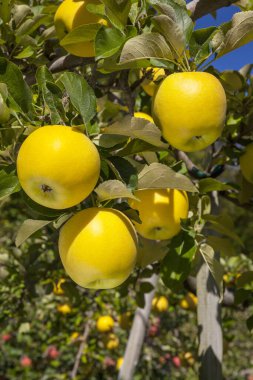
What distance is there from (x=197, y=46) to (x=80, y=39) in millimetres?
220

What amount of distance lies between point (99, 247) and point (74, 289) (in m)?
1.08

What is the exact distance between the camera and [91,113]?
2.25 feet

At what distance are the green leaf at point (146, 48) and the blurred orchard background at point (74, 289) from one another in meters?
0.13

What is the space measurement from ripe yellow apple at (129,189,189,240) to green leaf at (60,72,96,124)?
25cm

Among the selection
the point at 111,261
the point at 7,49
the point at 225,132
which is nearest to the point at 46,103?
the point at 111,261

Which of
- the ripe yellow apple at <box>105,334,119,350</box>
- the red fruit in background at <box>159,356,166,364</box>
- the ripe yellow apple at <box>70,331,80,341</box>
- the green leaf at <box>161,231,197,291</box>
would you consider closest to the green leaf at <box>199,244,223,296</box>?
the green leaf at <box>161,231,197,291</box>

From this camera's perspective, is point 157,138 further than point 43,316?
No

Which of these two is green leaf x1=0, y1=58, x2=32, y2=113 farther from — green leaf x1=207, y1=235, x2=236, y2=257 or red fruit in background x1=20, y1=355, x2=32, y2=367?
red fruit in background x1=20, y1=355, x2=32, y2=367

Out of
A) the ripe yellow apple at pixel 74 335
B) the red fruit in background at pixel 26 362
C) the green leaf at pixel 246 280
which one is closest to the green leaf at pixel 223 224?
the green leaf at pixel 246 280

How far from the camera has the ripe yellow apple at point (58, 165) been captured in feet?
2.01

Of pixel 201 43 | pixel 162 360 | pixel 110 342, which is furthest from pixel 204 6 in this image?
pixel 162 360

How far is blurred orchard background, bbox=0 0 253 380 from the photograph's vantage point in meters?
0.86

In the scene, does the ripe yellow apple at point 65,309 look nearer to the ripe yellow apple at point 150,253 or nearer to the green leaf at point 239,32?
the ripe yellow apple at point 150,253

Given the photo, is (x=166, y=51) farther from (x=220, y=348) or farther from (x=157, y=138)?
(x=220, y=348)
